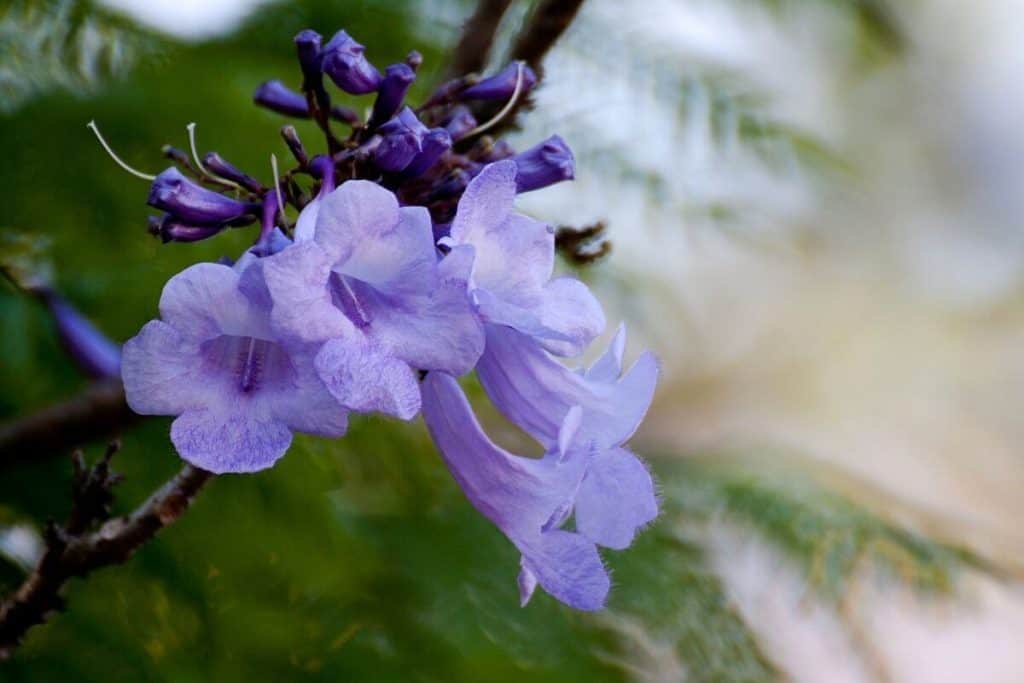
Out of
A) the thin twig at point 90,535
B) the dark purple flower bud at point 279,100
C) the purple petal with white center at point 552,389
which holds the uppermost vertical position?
the purple petal with white center at point 552,389

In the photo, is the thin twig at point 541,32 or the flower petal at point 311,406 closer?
the flower petal at point 311,406

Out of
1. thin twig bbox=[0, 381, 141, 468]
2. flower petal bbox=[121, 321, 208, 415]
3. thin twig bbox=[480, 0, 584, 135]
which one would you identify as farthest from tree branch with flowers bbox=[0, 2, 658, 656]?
thin twig bbox=[0, 381, 141, 468]

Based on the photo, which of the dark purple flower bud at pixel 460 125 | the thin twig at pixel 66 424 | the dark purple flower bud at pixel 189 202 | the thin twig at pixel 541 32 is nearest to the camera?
the dark purple flower bud at pixel 189 202

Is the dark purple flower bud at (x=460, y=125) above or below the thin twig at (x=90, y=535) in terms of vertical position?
above

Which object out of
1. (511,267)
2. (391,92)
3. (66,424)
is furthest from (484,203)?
(66,424)

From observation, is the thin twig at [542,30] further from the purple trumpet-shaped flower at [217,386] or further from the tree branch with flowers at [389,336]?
the purple trumpet-shaped flower at [217,386]

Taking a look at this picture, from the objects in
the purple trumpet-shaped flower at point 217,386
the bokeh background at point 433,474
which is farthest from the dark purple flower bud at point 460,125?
the bokeh background at point 433,474

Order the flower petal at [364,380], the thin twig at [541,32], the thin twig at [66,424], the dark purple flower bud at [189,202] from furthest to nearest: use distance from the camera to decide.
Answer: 1. the thin twig at [66,424]
2. the thin twig at [541,32]
3. the dark purple flower bud at [189,202]
4. the flower petal at [364,380]

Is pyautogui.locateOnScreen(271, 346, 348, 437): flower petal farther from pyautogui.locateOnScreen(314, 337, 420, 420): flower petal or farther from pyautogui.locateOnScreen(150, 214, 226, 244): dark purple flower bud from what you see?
pyautogui.locateOnScreen(150, 214, 226, 244): dark purple flower bud
